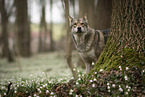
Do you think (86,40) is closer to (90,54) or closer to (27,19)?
(90,54)

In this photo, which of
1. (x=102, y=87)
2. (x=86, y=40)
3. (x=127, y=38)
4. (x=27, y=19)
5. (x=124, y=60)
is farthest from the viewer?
(x=27, y=19)

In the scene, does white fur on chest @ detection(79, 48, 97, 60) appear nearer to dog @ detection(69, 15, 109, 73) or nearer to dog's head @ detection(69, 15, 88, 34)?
dog @ detection(69, 15, 109, 73)

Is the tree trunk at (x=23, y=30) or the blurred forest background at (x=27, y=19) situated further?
the tree trunk at (x=23, y=30)

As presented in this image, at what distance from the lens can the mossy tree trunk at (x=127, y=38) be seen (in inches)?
168

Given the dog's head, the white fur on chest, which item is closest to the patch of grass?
the white fur on chest

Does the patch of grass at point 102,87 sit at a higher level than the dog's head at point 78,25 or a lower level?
lower

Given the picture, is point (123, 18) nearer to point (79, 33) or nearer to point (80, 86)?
point (79, 33)

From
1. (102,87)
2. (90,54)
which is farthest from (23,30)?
(102,87)

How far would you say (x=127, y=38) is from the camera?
4.51 meters

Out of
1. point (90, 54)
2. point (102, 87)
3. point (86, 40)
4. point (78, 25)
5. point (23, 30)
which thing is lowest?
point (102, 87)

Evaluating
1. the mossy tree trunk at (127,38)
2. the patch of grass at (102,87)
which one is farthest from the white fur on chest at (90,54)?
the patch of grass at (102,87)

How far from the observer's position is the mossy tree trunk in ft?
14.0

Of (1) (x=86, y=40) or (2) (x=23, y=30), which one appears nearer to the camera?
→ (1) (x=86, y=40)

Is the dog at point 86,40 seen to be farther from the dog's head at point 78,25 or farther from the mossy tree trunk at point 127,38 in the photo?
the mossy tree trunk at point 127,38
